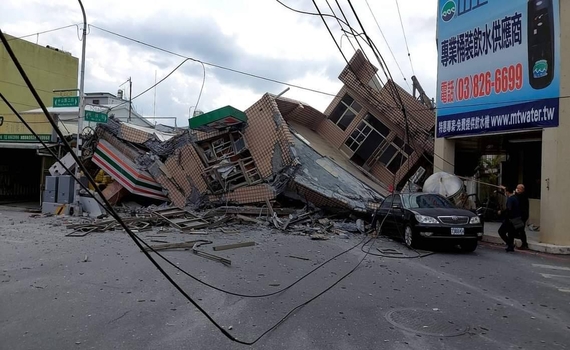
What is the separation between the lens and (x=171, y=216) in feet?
50.5

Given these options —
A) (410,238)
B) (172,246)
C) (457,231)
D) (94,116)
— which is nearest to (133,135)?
(94,116)

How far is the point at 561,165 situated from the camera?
11.5 m

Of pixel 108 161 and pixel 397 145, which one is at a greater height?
pixel 397 145

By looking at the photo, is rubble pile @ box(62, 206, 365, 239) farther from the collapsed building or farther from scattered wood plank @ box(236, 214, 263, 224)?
the collapsed building

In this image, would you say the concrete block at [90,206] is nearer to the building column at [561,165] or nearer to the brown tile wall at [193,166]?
the brown tile wall at [193,166]

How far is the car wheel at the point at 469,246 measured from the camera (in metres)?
10.7

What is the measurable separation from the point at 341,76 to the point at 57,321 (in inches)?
713

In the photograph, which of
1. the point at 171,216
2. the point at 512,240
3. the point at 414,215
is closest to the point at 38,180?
the point at 171,216

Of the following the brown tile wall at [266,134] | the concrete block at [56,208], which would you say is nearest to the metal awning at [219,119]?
the brown tile wall at [266,134]

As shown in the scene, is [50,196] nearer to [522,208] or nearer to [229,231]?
[229,231]

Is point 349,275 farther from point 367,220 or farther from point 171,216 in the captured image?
point 171,216

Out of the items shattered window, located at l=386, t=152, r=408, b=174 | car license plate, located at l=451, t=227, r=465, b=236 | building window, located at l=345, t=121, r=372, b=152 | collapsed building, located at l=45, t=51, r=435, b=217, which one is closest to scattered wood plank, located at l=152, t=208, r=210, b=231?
collapsed building, located at l=45, t=51, r=435, b=217

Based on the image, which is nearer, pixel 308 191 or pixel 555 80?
pixel 555 80

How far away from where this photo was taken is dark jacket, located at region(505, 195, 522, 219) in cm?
1105
